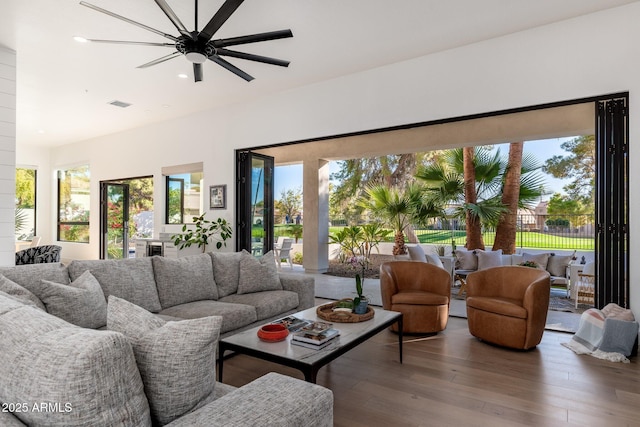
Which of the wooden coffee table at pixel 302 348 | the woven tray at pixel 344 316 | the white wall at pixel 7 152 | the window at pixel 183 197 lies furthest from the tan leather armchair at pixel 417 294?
the window at pixel 183 197

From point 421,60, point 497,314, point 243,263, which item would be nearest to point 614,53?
point 421,60

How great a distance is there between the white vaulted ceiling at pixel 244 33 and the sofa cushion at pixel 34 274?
236 centimetres

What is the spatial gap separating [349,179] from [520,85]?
866 cm

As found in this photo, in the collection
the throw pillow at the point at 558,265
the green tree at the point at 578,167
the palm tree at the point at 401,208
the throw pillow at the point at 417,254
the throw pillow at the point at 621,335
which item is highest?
the green tree at the point at 578,167

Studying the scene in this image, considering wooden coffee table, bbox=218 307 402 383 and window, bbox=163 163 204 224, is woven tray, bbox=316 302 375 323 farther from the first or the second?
window, bbox=163 163 204 224

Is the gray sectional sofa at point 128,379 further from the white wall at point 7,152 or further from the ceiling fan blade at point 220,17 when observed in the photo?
the white wall at point 7,152

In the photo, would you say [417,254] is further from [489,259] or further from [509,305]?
[509,305]

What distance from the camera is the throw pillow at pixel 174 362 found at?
1087mm

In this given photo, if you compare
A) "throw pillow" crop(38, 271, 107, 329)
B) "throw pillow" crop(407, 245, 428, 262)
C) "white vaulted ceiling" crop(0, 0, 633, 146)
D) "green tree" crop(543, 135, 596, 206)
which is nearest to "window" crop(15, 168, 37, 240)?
"white vaulted ceiling" crop(0, 0, 633, 146)

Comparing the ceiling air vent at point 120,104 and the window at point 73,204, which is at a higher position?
the ceiling air vent at point 120,104

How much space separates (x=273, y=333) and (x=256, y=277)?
1485 millimetres

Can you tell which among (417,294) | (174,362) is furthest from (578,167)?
(174,362)

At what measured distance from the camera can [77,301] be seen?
237 centimetres

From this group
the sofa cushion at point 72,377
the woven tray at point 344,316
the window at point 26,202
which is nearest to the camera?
the sofa cushion at point 72,377
